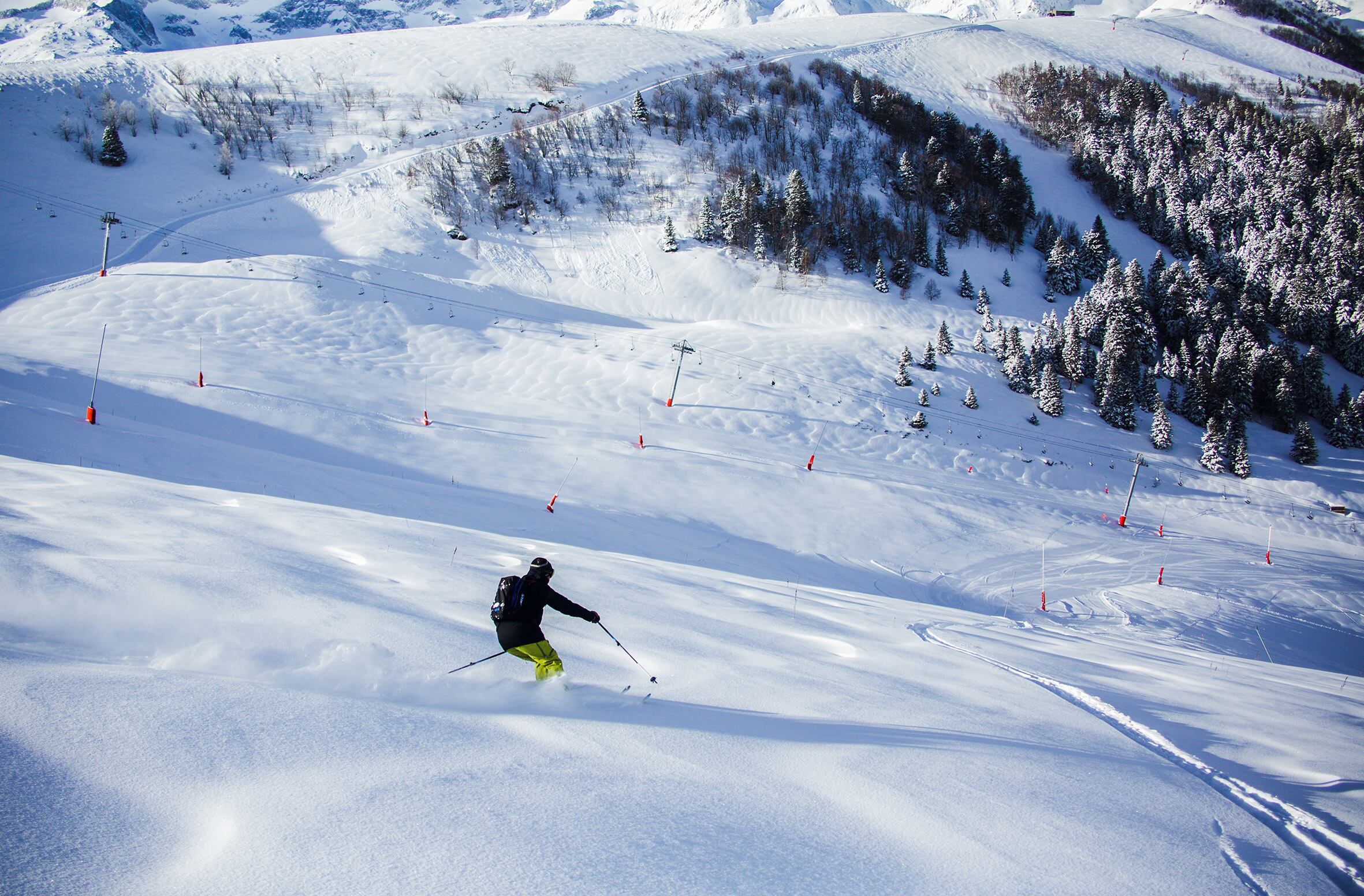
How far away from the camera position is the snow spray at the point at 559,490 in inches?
619

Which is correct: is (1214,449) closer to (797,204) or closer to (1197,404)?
(1197,404)

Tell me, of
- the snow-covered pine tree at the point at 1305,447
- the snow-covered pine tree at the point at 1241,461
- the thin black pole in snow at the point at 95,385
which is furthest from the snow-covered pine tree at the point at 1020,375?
the thin black pole in snow at the point at 95,385

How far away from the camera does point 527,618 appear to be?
447 cm

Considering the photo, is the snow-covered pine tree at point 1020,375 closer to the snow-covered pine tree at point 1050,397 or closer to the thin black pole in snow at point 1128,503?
the snow-covered pine tree at point 1050,397

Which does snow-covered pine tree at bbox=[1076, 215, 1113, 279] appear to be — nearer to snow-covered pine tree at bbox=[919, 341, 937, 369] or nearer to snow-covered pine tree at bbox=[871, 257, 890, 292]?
snow-covered pine tree at bbox=[871, 257, 890, 292]

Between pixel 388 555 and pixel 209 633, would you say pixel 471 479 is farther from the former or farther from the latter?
pixel 209 633

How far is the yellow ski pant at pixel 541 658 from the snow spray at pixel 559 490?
10902 millimetres

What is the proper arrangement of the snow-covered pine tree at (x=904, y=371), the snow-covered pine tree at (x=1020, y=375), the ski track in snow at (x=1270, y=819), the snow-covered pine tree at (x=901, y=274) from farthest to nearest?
the snow-covered pine tree at (x=901, y=274)
the snow-covered pine tree at (x=1020, y=375)
the snow-covered pine tree at (x=904, y=371)
the ski track in snow at (x=1270, y=819)

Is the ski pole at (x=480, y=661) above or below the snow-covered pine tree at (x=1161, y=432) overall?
above

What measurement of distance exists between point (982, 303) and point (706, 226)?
78.8ft

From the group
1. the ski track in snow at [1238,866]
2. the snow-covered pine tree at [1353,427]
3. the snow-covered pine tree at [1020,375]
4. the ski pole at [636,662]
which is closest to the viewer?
the ski track in snow at [1238,866]

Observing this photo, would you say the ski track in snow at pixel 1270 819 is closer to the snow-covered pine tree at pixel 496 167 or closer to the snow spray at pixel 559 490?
the snow spray at pixel 559 490

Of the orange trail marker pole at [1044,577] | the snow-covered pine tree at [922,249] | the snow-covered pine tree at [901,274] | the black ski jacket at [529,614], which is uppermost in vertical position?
the snow-covered pine tree at [922,249]

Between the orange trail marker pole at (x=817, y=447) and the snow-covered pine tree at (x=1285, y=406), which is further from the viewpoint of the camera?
the snow-covered pine tree at (x=1285, y=406)
